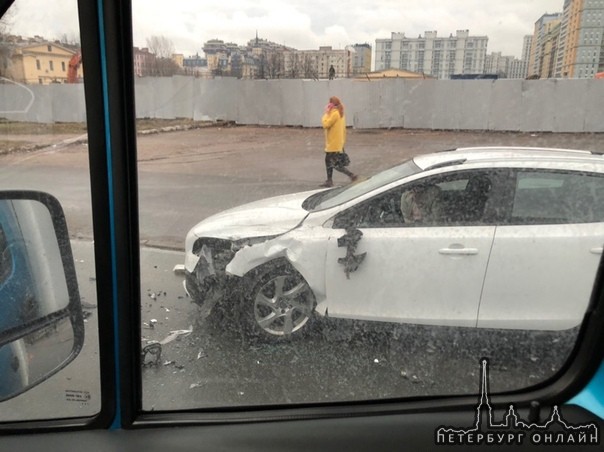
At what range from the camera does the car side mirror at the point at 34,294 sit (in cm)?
163

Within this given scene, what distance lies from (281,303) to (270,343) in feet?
0.52

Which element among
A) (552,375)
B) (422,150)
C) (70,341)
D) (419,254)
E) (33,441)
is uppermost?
(422,150)

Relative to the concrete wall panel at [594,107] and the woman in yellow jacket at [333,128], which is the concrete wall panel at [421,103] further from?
the concrete wall panel at [594,107]

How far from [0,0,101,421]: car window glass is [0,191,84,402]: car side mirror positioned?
16 millimetres

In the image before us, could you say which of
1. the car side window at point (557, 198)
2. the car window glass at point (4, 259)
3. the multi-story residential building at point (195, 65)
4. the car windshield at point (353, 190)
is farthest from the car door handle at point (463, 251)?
the car window glass at point (4, 259)

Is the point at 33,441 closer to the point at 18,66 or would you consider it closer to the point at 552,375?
the point at 18,66

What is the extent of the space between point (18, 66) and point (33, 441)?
4.08 feet

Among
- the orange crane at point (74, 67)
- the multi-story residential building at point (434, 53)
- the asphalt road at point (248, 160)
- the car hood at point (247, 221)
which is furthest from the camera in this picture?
the car hood at point (247, 221)

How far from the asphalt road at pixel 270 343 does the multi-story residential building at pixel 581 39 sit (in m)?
0.24

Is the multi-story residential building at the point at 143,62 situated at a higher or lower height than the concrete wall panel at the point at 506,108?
higher

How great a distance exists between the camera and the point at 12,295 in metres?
1.67

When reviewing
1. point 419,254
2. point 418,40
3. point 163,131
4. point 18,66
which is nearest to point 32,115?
point 18,66

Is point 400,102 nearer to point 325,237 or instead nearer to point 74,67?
point 325,237

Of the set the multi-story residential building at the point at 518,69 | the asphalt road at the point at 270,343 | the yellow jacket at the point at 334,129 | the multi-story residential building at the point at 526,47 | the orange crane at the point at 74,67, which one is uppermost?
the multi-story residential building at the point at 526,47
